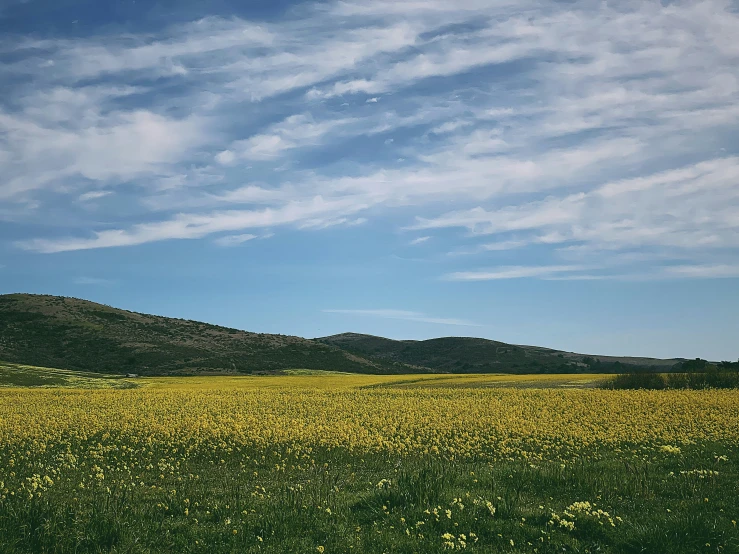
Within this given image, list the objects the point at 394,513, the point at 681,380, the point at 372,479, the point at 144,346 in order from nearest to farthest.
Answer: the point at 394,513 → the point at 372,479 → the point at 681,380 → the point at 144,346

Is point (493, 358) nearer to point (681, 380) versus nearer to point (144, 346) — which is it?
point (144, 346)

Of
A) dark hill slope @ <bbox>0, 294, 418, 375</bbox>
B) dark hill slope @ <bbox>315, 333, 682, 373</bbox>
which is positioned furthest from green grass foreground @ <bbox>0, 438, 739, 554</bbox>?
dark hill slope @ <bbox>315, 333, 682, 373</bbox>

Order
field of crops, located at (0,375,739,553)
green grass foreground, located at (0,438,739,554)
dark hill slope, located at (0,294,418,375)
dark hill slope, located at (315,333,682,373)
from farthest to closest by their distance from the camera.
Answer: dark hill slope, located at (315,333,682,373)
dark hill slope, located at (0,294,418,375)
field of crops, located at (0,375,739,553)
green grass foreground, located at (0,438,739,554)

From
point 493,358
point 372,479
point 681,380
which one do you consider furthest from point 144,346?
point 372,479

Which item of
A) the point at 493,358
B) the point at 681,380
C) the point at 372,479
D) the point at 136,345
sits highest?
the point at 136,345

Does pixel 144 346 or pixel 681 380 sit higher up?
pixel 144 346

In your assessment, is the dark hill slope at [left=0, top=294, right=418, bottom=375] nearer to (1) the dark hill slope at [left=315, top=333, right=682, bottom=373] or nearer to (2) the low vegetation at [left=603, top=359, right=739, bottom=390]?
(1) the dark hill slope at [left=315, top=333, right=682, bottom=373]

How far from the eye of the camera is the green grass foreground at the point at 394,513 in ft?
32.1

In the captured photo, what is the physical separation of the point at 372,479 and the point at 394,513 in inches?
156

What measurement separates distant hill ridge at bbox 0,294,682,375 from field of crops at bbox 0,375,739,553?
79709 millimetres

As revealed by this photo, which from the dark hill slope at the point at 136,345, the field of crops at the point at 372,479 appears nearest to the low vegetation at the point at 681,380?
the field of crops at the point at 372,479

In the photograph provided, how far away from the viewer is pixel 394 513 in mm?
11125

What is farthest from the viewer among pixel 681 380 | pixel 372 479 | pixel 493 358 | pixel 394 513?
pixel 493 358

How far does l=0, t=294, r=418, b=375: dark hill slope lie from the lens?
105812 millimetres
